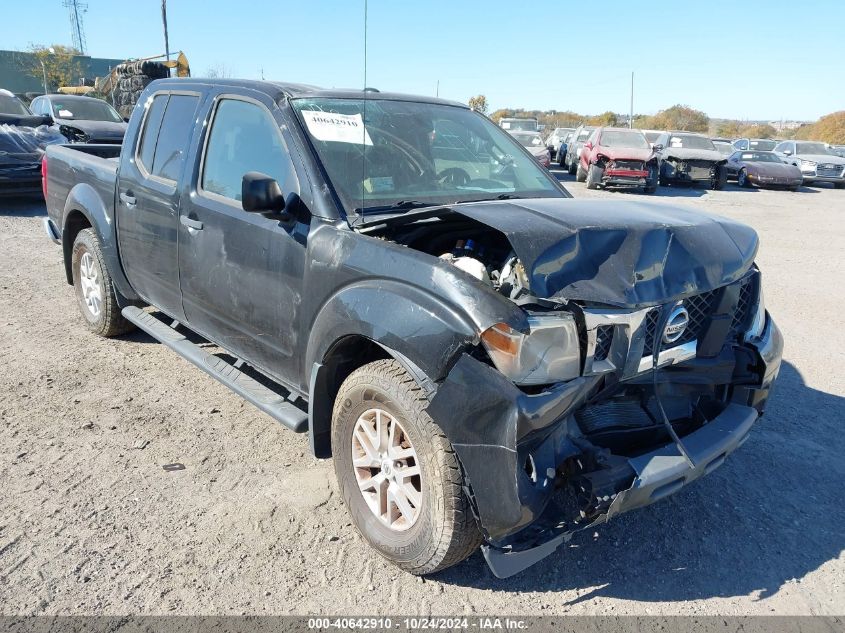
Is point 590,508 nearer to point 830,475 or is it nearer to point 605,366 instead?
point 605,366

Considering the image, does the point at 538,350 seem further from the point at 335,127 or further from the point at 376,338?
the point at 335,127

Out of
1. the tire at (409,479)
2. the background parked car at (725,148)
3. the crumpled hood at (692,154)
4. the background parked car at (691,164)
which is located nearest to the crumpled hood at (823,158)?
the background parked car at (725,148)

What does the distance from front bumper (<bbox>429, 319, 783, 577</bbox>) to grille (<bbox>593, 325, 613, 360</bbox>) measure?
0.32ft

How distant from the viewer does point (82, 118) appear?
565 inches

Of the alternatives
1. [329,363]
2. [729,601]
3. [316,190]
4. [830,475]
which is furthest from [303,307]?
[830,475]

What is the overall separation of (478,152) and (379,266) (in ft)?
5.36

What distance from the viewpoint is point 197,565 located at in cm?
280

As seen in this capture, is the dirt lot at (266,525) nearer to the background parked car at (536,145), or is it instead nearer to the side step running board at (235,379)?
the side step running board at (235,379)

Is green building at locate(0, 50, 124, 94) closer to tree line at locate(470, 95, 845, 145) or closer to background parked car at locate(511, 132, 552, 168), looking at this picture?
tree line at locate(470, 95, 845, 145)

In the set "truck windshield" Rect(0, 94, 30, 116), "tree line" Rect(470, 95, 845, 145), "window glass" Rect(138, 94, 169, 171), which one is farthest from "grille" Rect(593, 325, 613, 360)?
"tree line" Rect(470, 95, 845, 145)

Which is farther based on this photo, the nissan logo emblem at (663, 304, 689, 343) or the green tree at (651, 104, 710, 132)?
the green tree at (651, 104, 710, 132)

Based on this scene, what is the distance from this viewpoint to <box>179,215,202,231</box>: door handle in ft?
12.3

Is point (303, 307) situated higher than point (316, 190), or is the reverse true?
point (316, 190)

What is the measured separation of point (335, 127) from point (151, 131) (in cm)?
178
